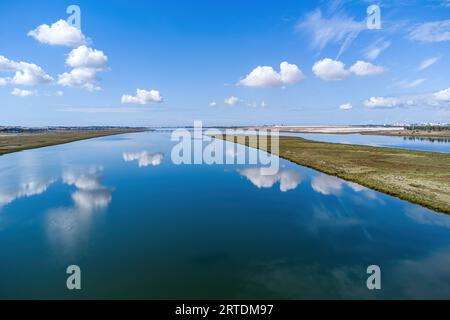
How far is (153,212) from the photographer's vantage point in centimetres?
1341

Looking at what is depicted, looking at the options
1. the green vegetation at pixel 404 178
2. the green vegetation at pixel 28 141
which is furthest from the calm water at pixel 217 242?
the green vegetation at pixel 28 141

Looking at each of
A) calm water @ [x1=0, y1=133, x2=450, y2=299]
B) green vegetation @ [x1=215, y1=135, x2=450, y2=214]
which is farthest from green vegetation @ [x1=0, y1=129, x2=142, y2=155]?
green vegetation @ [x1=215, y1=135, x2=450, y2=214]

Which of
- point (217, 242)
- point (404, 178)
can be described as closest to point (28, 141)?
point (217, 242)

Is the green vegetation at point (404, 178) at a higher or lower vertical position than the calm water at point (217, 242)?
higher

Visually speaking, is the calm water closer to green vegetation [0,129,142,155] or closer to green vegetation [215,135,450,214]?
green vegetation [215,135,450,214]

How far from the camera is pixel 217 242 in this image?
33.0 feet

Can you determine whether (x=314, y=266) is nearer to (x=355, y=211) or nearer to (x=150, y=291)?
(x=150, y=291)

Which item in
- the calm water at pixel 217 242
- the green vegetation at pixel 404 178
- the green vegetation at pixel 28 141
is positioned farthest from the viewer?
the green vegetation at pixel 28 141

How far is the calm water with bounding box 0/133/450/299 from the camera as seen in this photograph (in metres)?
7.43

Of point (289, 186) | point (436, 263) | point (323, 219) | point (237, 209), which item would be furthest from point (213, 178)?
point (436, 263)

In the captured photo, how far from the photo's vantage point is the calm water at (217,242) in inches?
292

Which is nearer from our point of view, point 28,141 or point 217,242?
point 217,242

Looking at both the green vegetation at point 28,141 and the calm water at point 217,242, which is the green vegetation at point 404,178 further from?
the green vegetation at point 28,141

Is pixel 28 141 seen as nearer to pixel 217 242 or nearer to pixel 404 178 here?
pixel 217 242
